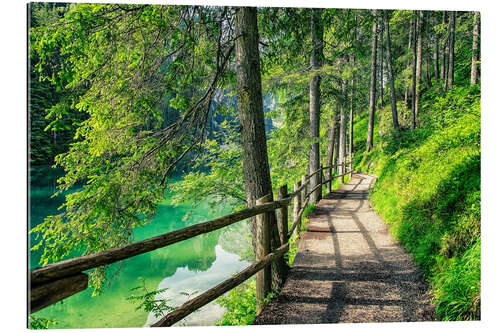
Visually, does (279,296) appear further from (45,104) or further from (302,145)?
(302,145)

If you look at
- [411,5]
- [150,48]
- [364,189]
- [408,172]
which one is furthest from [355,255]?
[364,189]

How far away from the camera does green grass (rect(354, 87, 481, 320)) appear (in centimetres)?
264

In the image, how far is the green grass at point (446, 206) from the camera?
264cm

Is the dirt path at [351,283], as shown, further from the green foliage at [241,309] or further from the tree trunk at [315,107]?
the tree trunk at [315,107]

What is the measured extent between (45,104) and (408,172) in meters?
5.48

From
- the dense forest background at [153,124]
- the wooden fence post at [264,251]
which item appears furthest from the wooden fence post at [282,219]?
the wooden fence post at [264,251]

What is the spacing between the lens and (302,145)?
8227mm

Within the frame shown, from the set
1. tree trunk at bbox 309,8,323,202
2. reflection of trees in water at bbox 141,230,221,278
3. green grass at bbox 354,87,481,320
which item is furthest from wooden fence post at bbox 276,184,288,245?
reflection of trees in water at bbox 141,230,221,278

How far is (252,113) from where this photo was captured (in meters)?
3.55

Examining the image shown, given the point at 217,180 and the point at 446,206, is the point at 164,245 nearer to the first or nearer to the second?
the point at 446,206

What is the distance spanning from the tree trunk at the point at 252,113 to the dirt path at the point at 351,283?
0.41m

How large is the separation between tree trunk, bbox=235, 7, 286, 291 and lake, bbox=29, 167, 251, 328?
187 cm

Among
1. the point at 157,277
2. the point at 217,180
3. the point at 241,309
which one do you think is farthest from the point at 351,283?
the point at 157,277

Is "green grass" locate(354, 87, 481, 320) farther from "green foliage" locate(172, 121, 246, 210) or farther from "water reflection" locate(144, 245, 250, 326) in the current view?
"water reflection" locate(144, 245, 250, 326)
